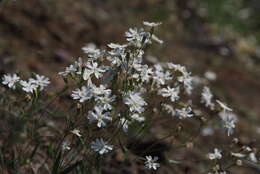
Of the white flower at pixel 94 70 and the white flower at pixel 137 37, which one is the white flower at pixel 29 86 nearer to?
the white flower at pixel 94 70

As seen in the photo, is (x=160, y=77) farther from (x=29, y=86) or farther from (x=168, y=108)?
(x=29, y=86)

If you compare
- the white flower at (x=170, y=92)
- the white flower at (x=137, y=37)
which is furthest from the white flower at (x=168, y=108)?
the white flower at (x=137, y=37)

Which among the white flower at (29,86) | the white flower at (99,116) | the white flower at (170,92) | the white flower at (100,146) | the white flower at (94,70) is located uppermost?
the white flower at (170,92)

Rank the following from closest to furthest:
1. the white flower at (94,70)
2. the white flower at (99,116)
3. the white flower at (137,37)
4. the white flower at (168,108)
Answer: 1. the white flower at (99,116)
2. the white flower at (94,70)
3. the white flower at (137,37)
4. the white flower at (168,108)

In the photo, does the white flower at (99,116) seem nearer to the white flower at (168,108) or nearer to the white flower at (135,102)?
the white flower at (135,102)

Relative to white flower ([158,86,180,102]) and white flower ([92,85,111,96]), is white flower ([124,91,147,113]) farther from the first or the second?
white flower ([158,86,180,102])

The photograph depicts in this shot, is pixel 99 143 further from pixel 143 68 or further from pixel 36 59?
pixel 36 59

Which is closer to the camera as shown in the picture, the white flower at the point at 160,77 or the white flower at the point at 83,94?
the white flower at the point at 83,94

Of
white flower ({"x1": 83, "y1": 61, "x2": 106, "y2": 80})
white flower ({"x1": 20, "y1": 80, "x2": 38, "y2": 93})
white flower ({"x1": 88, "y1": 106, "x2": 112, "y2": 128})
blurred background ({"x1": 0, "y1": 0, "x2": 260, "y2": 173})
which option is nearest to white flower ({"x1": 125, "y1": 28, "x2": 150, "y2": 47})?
white flower ({"x1": 83, "y1": 61, "x2": 106, "y2": 80})

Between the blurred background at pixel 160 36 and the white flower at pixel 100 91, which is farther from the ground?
the blurred background at pixel 160 36

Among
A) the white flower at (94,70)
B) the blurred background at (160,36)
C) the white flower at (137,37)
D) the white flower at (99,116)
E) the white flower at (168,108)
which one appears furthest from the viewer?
the blurred background at (160,36)
